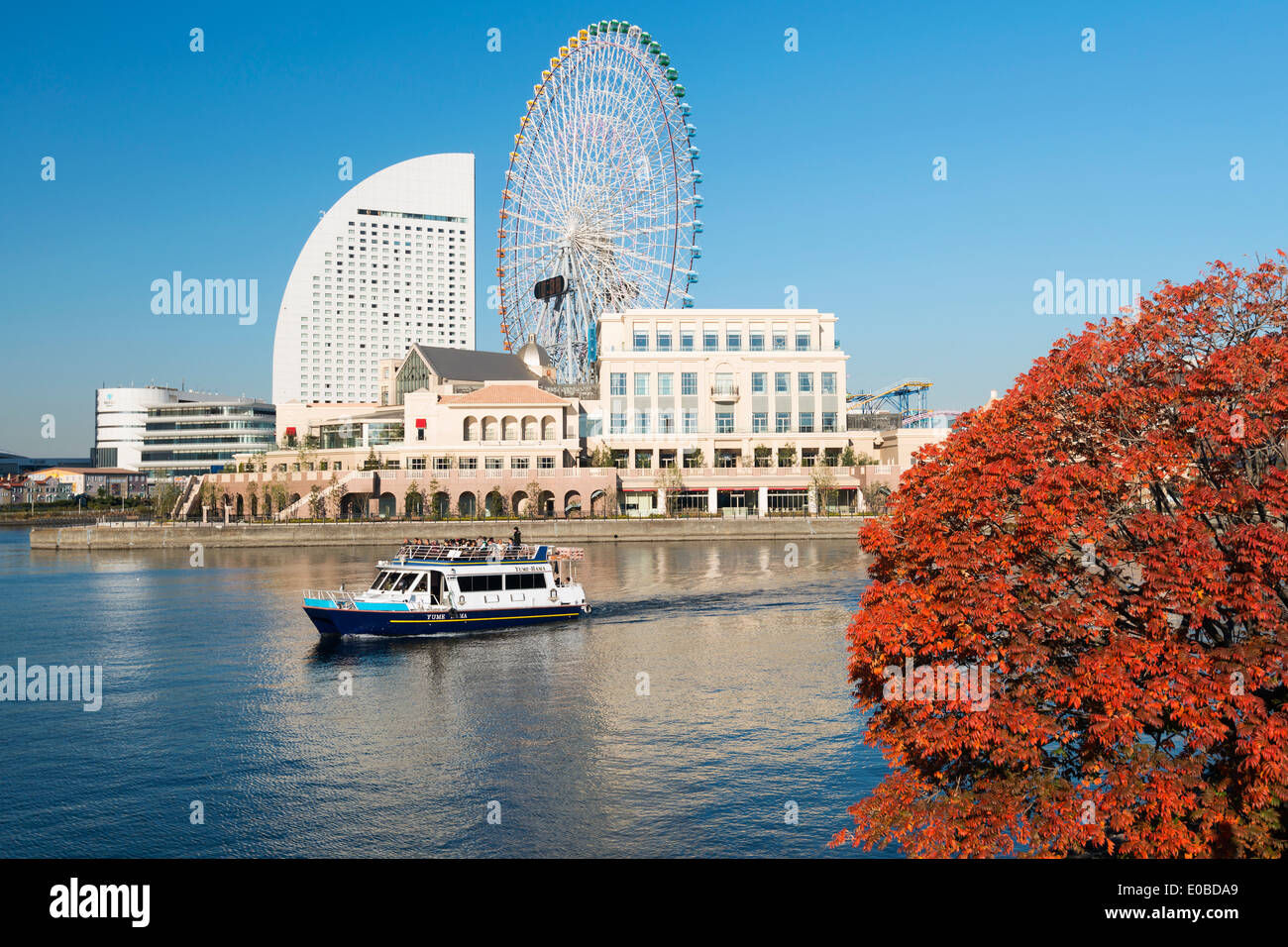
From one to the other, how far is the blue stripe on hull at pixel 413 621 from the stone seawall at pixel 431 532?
52.7 m

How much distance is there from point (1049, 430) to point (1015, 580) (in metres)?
2.74

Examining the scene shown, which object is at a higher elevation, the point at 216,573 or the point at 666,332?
the point at 666,332

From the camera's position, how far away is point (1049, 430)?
17.1 metres

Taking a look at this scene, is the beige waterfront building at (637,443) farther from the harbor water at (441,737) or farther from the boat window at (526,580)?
the boat window at (526,580)

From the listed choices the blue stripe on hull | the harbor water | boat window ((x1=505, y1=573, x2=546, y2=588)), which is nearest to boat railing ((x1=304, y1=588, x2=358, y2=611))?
the blue stripe on hull

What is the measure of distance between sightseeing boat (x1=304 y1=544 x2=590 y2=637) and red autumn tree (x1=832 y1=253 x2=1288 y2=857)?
36.6 meters

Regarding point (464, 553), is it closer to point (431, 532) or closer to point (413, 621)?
point (413, 621)

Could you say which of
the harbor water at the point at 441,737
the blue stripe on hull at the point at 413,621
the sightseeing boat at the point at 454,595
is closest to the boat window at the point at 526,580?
the sightseeing boat at the point at 454,595

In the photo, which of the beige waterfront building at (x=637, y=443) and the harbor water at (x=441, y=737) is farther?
the beige waterfront building at (x=637, y=443)

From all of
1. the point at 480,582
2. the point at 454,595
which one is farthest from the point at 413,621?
the point at 480,582

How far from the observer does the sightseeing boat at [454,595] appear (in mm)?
50344

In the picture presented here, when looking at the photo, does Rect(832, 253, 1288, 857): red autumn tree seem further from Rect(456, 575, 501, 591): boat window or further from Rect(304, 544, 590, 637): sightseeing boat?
Rect(456, 575, 501, 591): boat window
